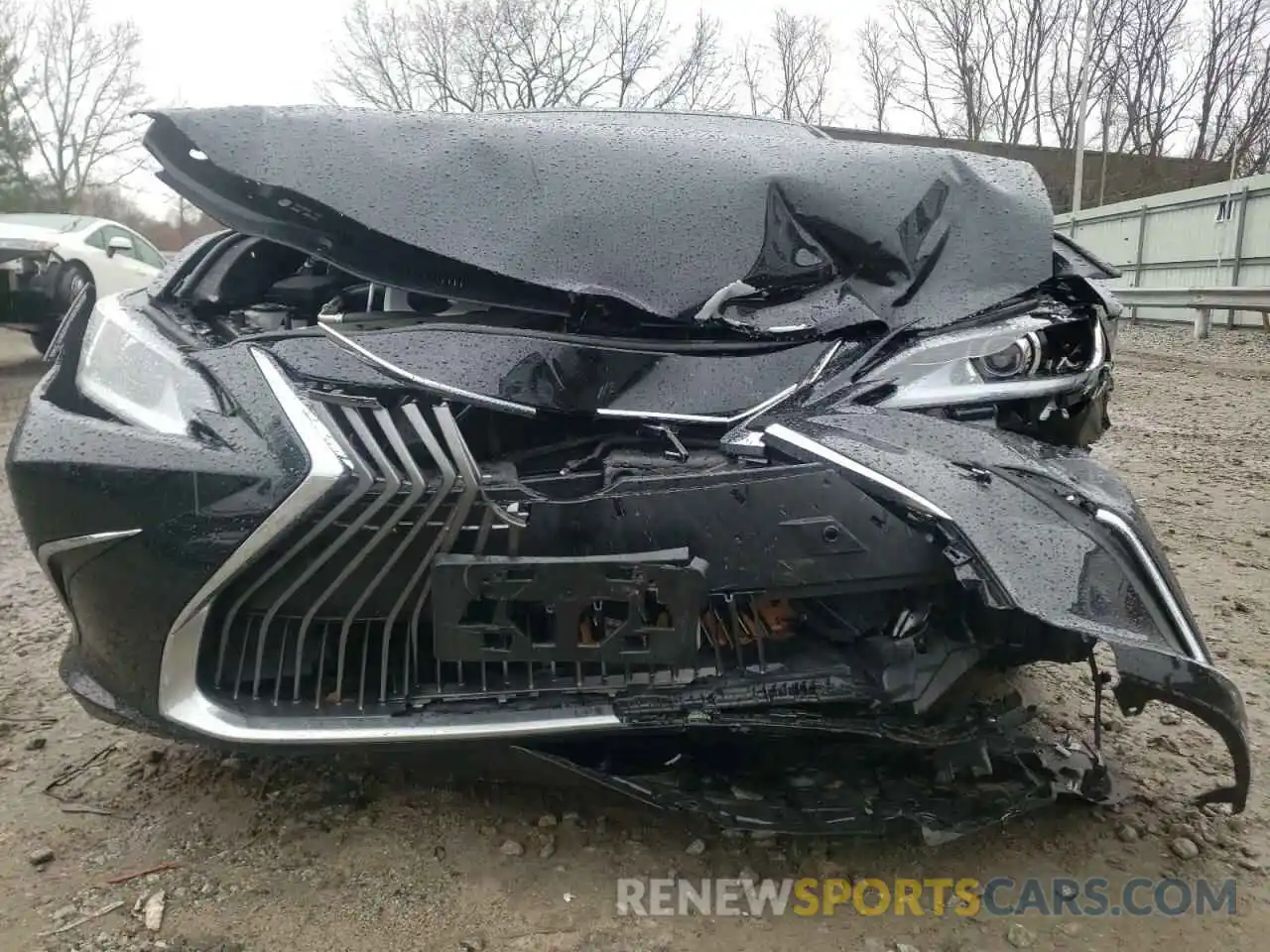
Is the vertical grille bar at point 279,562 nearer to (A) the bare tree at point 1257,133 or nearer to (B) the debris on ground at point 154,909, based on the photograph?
(B) the debris on ground at point 154,909

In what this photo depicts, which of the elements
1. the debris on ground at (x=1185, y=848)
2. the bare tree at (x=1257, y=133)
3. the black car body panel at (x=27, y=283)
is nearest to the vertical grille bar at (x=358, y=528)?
the debris on ground at (x=1185, y=848)

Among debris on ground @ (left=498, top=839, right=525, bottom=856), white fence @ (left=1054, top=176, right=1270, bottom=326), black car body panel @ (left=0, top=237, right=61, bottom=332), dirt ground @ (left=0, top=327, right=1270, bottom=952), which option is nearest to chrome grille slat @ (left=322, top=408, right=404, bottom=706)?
dirt ground @ (left=0, top=327, right=1270, bottom=952)

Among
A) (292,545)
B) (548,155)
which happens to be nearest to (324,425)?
(292,545)

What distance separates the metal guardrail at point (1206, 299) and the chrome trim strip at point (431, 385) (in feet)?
31.1

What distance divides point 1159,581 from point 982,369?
52 centimetres

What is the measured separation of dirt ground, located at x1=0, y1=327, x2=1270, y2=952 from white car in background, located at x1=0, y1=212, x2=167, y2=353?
6.16 m

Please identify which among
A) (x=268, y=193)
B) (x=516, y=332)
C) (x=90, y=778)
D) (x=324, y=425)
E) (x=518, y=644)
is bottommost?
(x=90, y=778)

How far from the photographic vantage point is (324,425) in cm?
172

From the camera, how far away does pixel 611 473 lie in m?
1.82

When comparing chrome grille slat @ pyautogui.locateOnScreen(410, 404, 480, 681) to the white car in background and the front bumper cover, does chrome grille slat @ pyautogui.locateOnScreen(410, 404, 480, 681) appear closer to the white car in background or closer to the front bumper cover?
the front bumper cover

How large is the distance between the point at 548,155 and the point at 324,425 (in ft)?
2.66

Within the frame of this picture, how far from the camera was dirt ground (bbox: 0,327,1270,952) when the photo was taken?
5.70 feet

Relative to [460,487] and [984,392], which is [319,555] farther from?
[984,392]

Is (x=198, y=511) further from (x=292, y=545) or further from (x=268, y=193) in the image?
(x=268, y=193)
